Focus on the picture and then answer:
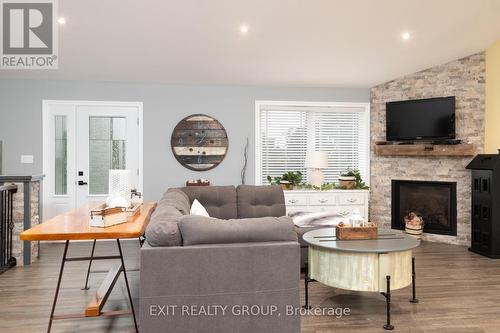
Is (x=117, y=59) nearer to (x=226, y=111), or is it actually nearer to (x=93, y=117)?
(x=93, y=117)

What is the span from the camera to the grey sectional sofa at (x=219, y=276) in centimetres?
229

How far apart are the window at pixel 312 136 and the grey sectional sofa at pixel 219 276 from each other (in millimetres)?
3759

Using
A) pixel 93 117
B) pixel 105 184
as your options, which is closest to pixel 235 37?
pixel 93 117

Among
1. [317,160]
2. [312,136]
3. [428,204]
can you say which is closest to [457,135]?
[428,204]

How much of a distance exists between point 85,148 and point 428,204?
18.3 feet

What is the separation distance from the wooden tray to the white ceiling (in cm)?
249

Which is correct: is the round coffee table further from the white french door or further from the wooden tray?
the white french door

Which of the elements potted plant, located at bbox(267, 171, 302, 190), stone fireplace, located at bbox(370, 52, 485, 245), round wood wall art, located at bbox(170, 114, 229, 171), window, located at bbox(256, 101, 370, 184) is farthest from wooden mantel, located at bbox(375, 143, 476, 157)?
round wood wall art, located at bbox(170, 114, 229, 171)

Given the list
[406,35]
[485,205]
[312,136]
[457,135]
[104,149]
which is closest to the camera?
[406,35]

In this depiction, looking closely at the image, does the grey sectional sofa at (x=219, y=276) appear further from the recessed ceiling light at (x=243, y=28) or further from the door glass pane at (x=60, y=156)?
the door glass pane at (x=60, y=156)

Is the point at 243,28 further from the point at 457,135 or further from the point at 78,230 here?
the point at 457,135

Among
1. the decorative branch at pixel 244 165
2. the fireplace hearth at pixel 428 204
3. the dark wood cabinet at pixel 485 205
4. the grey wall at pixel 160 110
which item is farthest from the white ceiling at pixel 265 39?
the fireplace hearth at pixel 428 204

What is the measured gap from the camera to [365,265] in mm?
2791

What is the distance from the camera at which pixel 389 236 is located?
3279 millimetres
